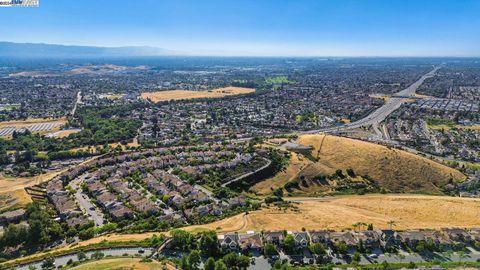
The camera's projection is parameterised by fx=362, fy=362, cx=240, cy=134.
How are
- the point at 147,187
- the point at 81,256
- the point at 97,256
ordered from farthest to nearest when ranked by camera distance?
1. the point at 147,187
2. the point at 97,256
3. the point at 81,256

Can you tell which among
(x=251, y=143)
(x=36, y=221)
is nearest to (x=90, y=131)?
(x=251, y=143)

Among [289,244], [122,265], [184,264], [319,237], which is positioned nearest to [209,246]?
[184,264]

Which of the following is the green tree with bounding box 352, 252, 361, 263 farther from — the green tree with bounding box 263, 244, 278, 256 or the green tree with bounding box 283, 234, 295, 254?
the green tree with bounding box 263, 244, 278, 256

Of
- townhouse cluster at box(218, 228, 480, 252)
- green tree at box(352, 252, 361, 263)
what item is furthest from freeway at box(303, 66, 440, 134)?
green tree at box(352, 252, 361, 263)

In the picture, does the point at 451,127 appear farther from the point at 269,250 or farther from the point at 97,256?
the point at 97,256

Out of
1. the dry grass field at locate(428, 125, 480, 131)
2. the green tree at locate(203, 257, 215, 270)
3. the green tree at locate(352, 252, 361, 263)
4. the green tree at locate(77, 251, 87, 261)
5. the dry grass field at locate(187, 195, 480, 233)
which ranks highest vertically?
the green tree at locate(203, 257, 215, 270)

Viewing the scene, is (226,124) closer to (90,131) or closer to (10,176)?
(90,131)
